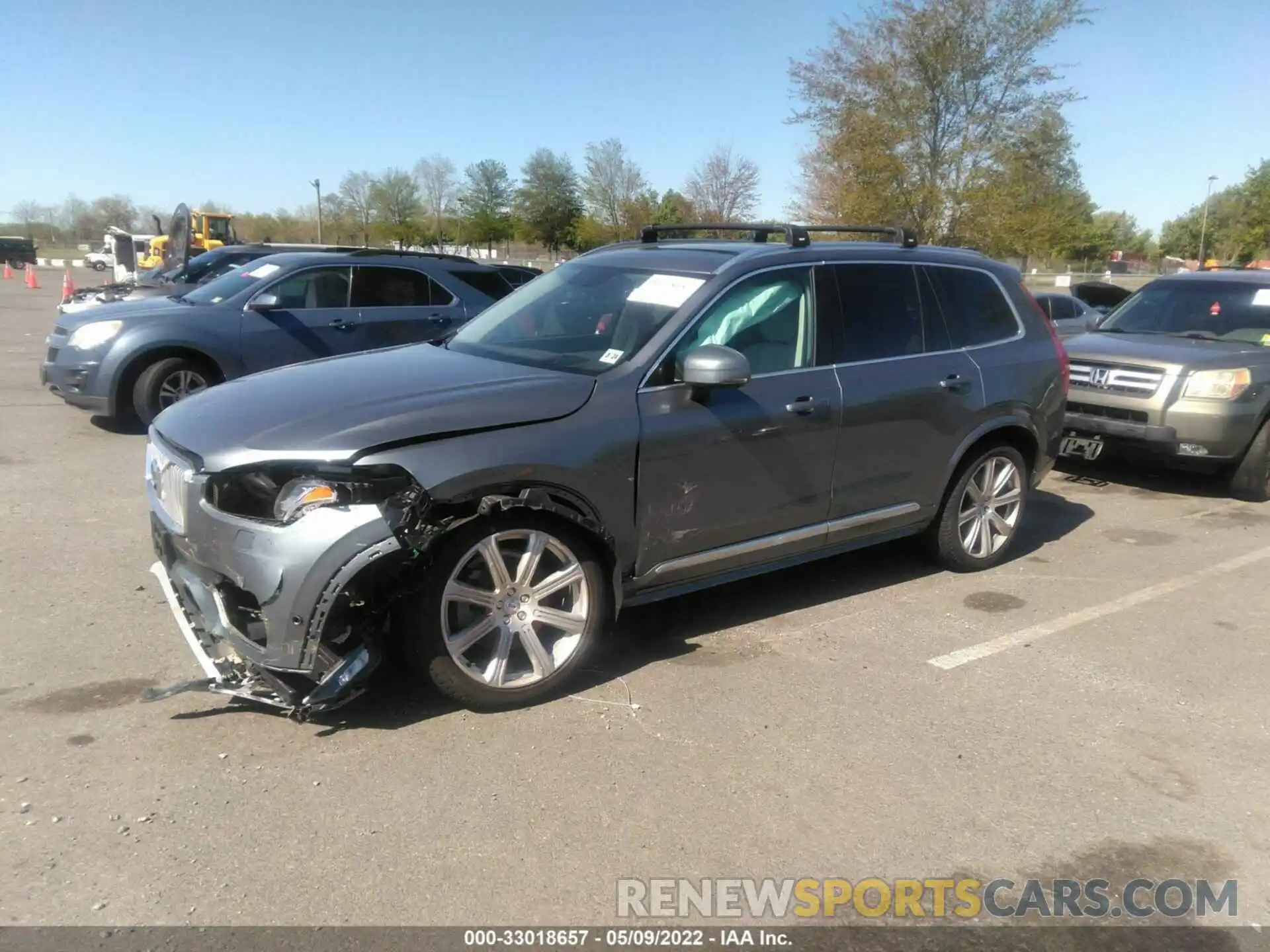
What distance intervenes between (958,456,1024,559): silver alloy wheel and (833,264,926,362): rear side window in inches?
37.2

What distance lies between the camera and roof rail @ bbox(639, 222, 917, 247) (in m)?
4.96

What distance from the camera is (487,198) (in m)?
43.7

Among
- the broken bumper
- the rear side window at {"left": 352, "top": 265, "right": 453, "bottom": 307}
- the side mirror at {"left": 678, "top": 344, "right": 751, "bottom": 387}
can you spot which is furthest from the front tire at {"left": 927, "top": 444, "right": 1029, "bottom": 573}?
the rear side window at {"left": 352, "top": 265, "right": 453, "bottom": 307}

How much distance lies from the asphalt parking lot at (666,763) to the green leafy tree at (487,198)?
128ft

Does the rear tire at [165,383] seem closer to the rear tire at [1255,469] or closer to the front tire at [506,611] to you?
the front tire at [506,611]

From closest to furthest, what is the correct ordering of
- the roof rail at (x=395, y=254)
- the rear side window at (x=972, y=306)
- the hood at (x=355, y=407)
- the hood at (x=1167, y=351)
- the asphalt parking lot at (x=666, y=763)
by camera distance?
the asphalt parking lot at (x=666, y=763) → the hood at (x=355, y=407) → the rear side window at (x=972, y=306) → the hood at (x=1167, y=351) → the roof rail at (x=395, y=254)

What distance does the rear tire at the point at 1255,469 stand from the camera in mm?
7723

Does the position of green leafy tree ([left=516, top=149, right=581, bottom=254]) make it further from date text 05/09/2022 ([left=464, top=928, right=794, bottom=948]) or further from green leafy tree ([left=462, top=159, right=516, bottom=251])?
date text 05/09/2022 ([left=464, top=928, right=794, bottom=948])

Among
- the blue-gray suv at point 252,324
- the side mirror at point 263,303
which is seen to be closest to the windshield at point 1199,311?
the blue-gray suv at point 252,324

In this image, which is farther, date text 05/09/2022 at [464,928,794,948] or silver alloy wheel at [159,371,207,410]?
silver alloy wheel at [159,371,207,410]

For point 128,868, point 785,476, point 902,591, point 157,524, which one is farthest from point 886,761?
point 157,524

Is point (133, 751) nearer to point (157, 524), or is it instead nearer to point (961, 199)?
point (157, 524)

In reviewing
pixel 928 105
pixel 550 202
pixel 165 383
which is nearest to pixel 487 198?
pixel 550 202

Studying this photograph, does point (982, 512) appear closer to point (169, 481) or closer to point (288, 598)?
point (288, 598)
